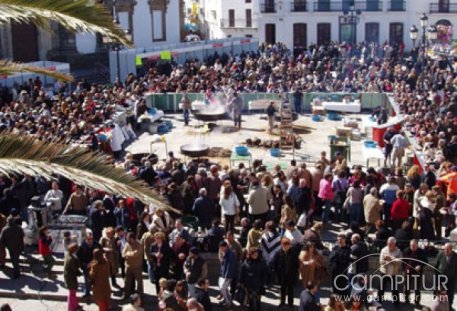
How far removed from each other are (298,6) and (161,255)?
42.5 metres

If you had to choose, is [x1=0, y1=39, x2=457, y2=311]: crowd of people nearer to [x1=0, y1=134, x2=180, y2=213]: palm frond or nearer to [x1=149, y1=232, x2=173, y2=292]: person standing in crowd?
[x1=149, y1=232, x2=173, y2=292]: person standing in crowd

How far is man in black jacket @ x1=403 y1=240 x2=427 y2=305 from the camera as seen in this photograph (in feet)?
36.9

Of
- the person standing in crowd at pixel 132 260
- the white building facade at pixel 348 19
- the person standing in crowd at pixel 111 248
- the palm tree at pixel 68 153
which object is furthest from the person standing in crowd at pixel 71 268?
the white building facade at pixel 348 19

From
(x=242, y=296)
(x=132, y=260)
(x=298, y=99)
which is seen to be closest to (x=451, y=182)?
(x=242, y=296)

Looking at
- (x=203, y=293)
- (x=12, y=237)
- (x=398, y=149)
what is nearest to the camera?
(x=203, y=293)

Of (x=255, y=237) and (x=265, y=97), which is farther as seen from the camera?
(x=265, y=97)

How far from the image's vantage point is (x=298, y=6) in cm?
5194

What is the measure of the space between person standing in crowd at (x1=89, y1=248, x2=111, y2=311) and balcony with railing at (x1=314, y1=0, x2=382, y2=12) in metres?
42.5

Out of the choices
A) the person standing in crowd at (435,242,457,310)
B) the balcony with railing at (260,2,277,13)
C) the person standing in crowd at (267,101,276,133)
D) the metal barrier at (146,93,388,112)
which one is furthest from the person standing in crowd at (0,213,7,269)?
the balcony with railing at (260,2,277,13)

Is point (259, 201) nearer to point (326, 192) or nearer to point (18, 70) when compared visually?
point (326, 192)

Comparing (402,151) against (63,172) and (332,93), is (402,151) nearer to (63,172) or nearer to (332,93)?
(332,93)

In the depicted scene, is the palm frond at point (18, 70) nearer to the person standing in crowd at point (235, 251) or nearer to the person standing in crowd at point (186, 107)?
the person standing in crowd at point (235, 251)

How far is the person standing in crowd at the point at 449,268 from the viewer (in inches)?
430

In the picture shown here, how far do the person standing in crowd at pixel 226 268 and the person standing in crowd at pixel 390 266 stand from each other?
2.27 m
